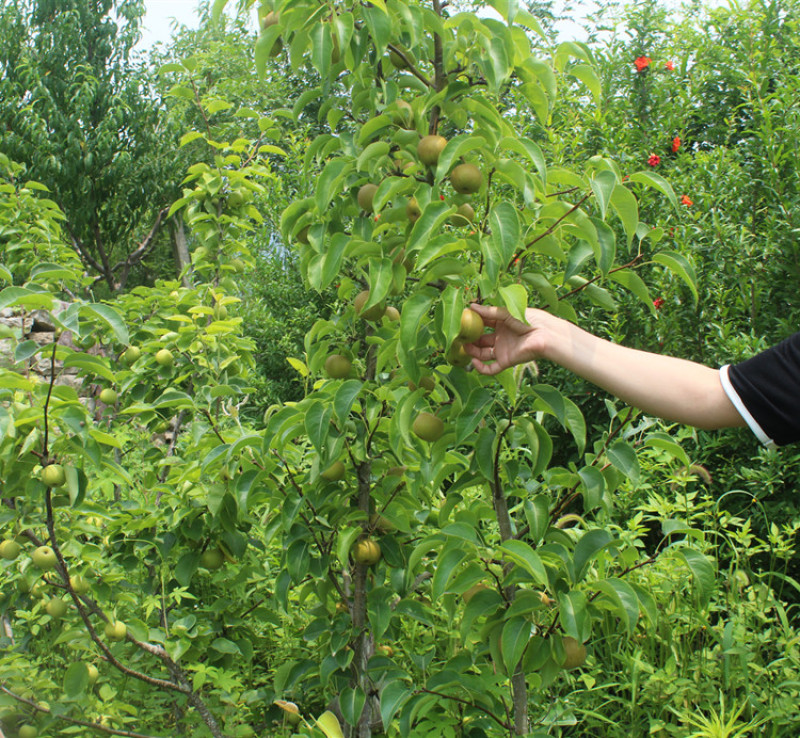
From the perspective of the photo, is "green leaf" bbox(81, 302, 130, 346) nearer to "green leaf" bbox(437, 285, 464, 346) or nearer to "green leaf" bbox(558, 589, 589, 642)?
"green leaf" bbox(437, 285, 464, 346)

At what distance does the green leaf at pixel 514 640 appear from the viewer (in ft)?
4.10

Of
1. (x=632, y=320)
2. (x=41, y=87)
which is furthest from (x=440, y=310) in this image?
(x=41, y=87)

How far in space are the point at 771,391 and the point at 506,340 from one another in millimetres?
522

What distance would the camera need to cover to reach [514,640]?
4.18 feet

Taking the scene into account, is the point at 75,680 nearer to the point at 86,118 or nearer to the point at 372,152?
the point at 372,152

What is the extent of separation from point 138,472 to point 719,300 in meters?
3.29

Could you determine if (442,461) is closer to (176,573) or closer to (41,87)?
(176,573)

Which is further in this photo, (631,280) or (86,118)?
(86,118)

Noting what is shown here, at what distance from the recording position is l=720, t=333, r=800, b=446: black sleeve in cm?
128

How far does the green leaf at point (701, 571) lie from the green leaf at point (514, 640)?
1.09 ft

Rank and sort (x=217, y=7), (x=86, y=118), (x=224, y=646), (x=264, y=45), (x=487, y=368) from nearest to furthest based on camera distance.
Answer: (x=487, y=368)
(x=264, y=45)
(x=217, y=7)
(x=224, y=646)
(x=86, y=118)

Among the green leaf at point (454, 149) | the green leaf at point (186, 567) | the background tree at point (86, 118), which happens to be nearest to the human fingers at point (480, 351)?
the green leaf at point (454, 149)

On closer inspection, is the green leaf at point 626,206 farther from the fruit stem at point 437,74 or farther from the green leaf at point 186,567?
the green leaf at point 186,567

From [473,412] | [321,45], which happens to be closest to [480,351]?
[473,412]
